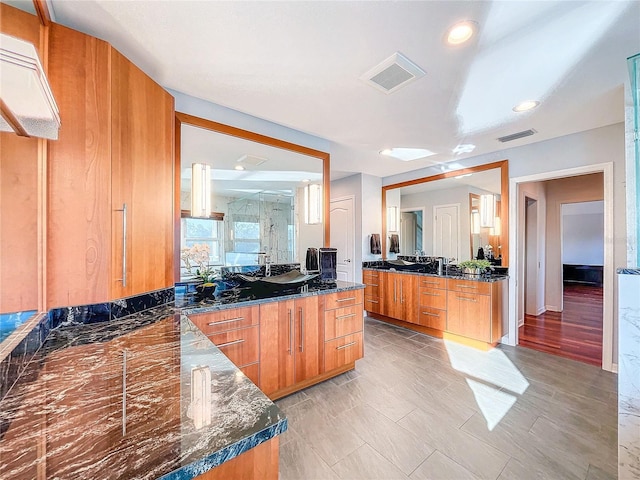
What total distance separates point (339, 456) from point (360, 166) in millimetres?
3837

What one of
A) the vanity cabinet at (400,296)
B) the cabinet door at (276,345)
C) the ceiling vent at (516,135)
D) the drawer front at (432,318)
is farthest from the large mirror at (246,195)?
the ceiling vent at (516,135)

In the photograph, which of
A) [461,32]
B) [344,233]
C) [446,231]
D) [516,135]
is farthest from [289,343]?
[516,135]

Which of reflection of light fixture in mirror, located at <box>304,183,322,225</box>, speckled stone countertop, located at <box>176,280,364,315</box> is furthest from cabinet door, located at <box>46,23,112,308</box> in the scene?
reflection of light fixture in mirror, located at <box>304,183,322,225</box>

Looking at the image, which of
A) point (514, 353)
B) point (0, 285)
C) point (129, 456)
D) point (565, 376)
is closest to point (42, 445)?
point (129, 456)

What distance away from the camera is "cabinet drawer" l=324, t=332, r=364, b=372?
8.18ft

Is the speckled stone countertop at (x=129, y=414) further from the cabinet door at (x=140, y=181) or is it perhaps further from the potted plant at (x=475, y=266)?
the potted plant at (x=475, y=266)

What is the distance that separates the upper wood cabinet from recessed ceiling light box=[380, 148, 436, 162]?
2896 millimetres

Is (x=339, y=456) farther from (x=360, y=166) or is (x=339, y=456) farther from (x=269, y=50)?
(x=360, y=166)

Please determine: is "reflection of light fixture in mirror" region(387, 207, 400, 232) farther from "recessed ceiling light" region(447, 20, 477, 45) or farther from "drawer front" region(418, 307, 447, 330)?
Answer: "recessed ceiling light" region(447, 20, 477, 45)

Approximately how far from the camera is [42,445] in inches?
22.9

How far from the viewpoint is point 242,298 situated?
82.2 inches

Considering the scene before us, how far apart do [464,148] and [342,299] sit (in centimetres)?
268

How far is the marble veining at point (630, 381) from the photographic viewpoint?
54.5 inches

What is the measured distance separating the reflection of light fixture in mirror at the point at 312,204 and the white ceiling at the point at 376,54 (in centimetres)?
72
